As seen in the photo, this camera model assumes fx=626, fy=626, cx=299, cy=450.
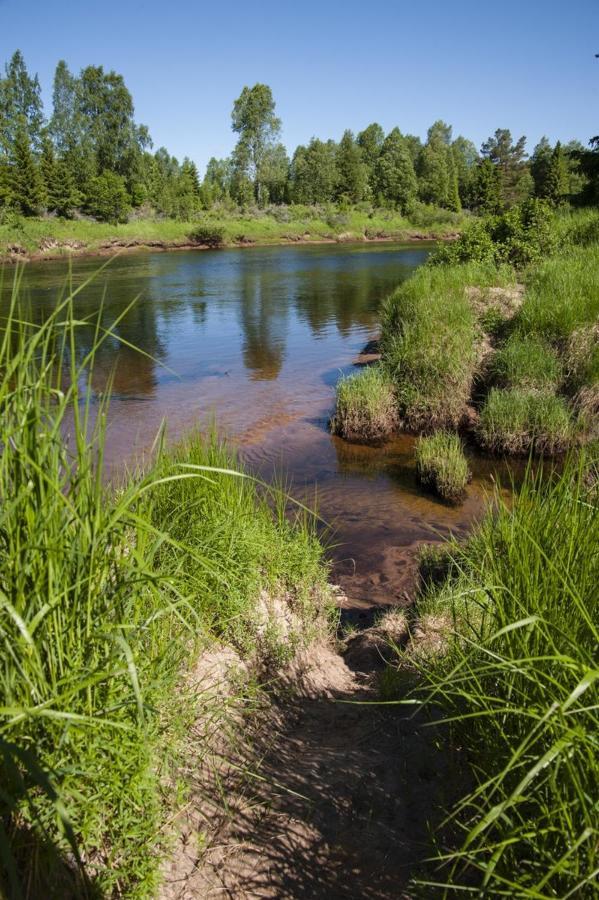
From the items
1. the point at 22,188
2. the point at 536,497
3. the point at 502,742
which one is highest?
the point at 22,188

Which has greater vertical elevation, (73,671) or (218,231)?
(218,231)

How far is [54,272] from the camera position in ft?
109

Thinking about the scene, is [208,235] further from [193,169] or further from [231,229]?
[193,169]

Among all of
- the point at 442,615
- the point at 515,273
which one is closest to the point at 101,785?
the point at 442,615

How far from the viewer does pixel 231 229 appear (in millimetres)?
58312

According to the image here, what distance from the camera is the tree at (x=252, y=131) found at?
75.2 metres

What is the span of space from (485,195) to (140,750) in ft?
262

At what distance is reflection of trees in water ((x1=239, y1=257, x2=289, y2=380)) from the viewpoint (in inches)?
607

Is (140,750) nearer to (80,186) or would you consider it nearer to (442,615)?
(442,615)

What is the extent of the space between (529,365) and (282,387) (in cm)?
544

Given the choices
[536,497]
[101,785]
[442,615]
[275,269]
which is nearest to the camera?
[101,785]

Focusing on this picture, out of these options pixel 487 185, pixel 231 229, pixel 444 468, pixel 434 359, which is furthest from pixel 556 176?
pixel 444 468

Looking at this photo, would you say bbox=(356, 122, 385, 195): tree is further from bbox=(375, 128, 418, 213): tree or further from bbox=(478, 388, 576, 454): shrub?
bbox=(478, 388, 576, 454): shrub

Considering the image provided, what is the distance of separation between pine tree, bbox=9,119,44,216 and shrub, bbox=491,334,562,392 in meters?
51.8
